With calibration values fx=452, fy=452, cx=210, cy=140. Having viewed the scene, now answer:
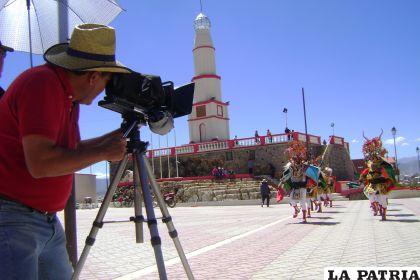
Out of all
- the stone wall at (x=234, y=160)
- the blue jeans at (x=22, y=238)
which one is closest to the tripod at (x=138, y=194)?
the blue jeans at (x=22, y=238)

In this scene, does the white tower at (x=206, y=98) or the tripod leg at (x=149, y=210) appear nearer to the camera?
the tripod leg at (x=149, y=210)

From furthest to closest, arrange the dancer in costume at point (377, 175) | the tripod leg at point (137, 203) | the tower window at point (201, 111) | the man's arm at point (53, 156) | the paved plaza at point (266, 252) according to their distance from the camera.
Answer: the tower window at point (201, 111) → the dancer in costume at point (377, 175) → the paved plaza at point (266, 252) → the tripod leg at point (137, 203) → the man's arm at point (53, 156)

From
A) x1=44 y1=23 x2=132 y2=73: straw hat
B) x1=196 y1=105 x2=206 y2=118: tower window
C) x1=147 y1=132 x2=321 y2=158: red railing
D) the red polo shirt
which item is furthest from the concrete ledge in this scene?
the red polo shirt

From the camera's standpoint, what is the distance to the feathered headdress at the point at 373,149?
13.3 metres

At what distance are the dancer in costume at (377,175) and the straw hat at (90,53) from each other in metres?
11.7

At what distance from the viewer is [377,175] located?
12.9 m

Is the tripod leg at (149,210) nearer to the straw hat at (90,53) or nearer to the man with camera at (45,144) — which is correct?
the man with camera at (45,144)

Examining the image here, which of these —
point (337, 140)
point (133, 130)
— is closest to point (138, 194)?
point (133, 130)

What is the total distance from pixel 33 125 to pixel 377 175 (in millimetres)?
12230

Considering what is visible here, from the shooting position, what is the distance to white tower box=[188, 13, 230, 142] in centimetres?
4438

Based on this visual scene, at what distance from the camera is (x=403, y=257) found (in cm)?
635

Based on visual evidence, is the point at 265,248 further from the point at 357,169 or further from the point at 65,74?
the point at 357,169

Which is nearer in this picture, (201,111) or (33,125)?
(33,125)

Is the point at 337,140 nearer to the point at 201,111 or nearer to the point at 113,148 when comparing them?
the point at 201,111
